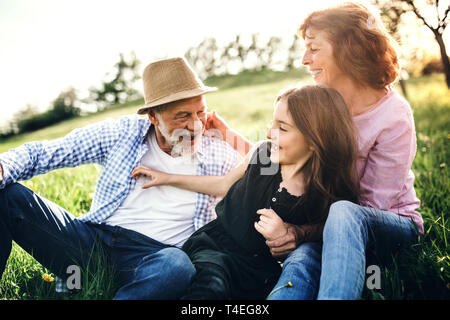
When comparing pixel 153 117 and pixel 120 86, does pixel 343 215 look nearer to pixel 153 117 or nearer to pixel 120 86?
pixel 153 117

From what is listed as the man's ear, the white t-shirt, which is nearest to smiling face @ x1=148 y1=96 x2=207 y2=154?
the man's ear

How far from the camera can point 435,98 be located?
8.18 m

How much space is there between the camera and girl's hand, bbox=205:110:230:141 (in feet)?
9.24

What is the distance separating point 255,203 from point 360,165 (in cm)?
73

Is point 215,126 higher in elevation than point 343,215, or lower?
higher

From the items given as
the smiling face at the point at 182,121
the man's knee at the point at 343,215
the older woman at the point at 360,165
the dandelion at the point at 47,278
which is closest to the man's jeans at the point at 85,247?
the dandelion at the point at 47,278

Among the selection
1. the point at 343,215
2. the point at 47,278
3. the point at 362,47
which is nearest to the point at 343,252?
the point at 343,215

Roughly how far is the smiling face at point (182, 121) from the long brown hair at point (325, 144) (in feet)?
1.93

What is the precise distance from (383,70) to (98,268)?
86.3 inches

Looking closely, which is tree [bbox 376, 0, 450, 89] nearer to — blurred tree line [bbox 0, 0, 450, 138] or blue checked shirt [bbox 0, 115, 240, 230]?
blue checked shirt [bbox 0, 115, 240, 230]

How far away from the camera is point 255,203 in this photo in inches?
93.2

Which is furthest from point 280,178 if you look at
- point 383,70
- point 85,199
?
point 85,199

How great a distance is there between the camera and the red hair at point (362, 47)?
2465 millimetres
